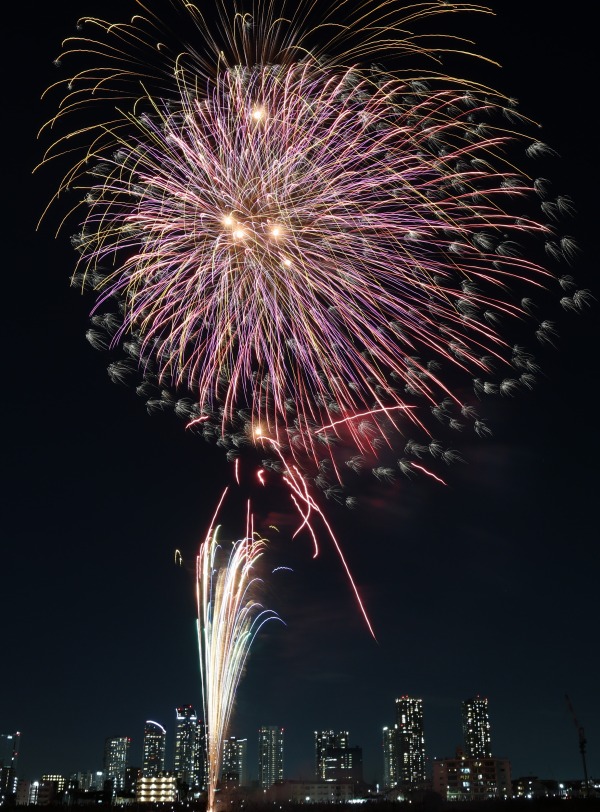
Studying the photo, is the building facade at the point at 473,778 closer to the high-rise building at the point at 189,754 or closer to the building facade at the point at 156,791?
the high-rise building at the point at 189,754

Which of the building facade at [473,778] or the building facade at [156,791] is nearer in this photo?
the building facade at [156,791]

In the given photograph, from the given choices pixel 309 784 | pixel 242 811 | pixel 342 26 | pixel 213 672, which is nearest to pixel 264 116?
pixel 342 26

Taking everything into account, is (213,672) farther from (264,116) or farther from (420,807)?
(420,807)

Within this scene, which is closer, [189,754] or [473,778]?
[473,778]

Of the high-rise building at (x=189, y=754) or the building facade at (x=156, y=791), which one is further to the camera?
the high-rise building at (x=189, y=754)

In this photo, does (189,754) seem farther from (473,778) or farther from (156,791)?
(156,791)

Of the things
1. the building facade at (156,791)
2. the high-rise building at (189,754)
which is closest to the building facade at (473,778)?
the high-rise building at (189,754)

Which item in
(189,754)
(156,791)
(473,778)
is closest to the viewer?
(156,791)

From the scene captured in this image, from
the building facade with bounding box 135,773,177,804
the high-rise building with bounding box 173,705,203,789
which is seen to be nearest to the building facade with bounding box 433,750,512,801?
the high-rise building with bounding box 173,705,203,789

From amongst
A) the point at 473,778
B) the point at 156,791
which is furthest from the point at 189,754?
the point at 156,791

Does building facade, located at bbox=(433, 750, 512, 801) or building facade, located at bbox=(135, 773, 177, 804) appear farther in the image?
building facade, located at bbox=(433, 750, 512, 801)

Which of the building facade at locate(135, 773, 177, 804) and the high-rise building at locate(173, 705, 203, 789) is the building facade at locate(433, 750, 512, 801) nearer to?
the high-rise building at locate(173, 705, 203, 789)
